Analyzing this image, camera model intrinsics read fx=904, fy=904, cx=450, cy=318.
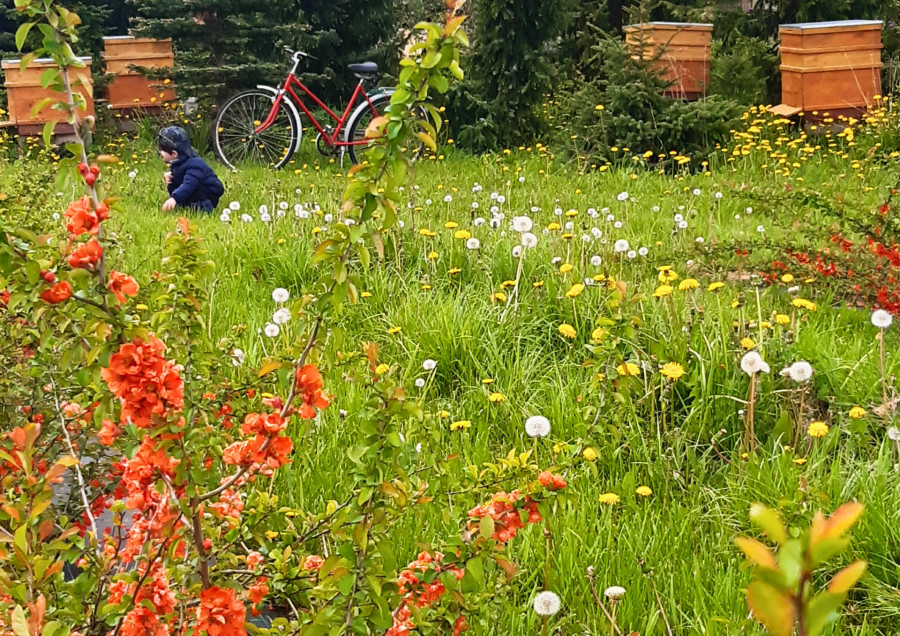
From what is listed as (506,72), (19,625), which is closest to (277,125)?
(506,72)

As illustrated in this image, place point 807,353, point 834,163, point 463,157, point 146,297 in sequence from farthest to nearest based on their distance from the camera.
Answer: point 463,157 → point 834,163 → point 807,353 → point 146,297

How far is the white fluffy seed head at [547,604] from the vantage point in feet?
5.45

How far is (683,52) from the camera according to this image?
879cm

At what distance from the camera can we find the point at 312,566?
1.64m

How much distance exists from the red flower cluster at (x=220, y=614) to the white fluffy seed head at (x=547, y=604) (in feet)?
A: 2.03

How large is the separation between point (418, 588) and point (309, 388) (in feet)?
1.22

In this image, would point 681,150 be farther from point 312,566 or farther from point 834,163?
point 312,566

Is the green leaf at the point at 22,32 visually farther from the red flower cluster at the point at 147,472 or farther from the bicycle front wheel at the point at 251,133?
the bicycle front wheel at the point at 251,133

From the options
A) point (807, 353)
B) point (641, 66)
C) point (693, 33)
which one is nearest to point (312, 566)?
point (807, 353)

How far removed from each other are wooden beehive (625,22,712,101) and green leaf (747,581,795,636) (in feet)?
27.8

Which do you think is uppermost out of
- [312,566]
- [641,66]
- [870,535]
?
[641,66]

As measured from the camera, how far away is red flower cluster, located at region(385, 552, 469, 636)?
1.40 metres

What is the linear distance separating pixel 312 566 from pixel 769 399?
1768 mm

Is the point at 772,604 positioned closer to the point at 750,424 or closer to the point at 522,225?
the point at 750,424
